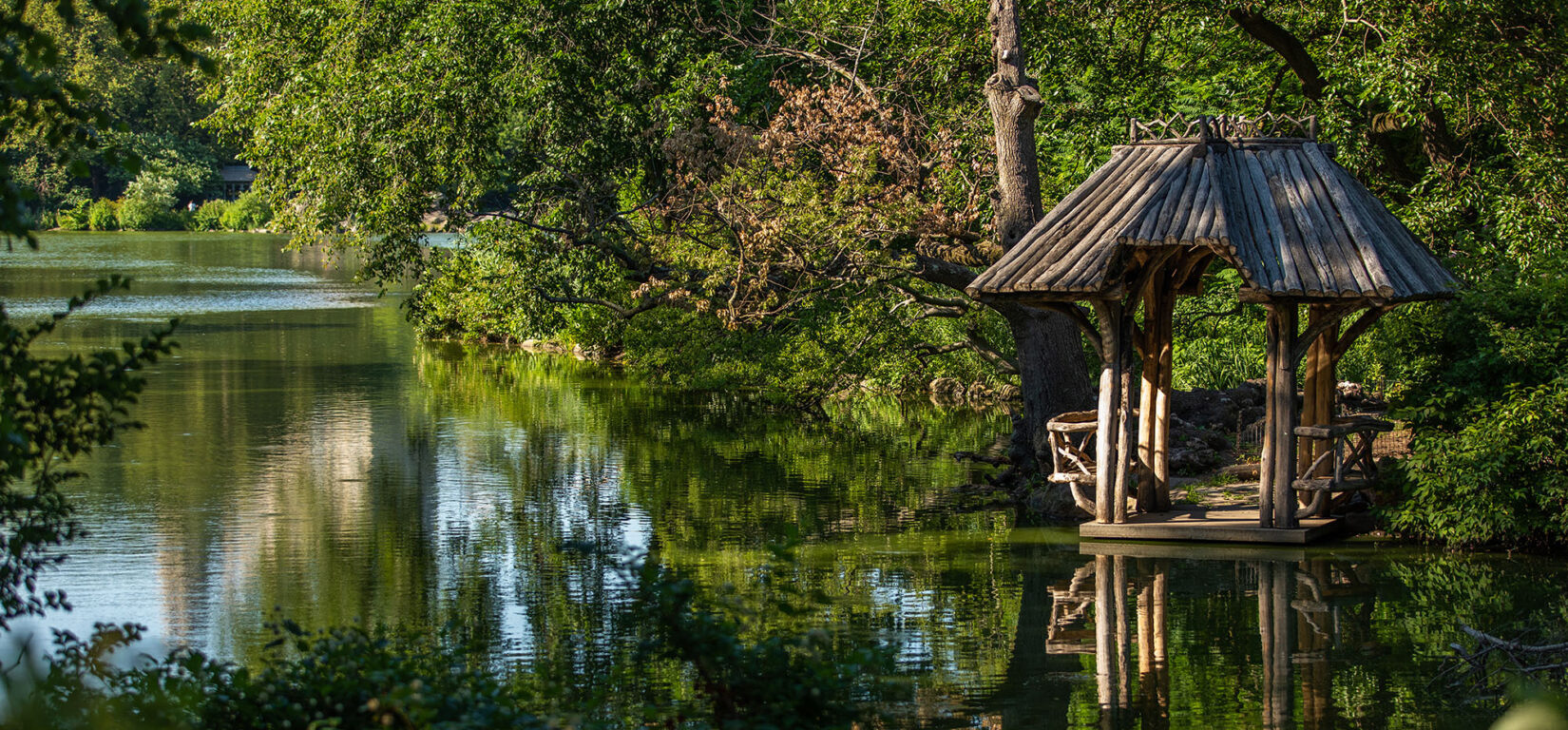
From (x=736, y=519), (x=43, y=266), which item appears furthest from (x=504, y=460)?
(x=43, y=266)

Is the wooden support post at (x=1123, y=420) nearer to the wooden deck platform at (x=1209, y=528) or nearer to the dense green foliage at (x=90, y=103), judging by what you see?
the wooden deck platform at (x=1209, y=528)

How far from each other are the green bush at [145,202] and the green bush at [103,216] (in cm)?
→ 43

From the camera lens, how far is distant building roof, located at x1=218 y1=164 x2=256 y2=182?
100m

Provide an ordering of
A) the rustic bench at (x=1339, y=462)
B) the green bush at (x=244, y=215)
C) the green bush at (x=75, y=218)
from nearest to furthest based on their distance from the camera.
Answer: the rustic bench at (x=1339, y=462)
the green bush at (x=75, y=218)
the green bush at (x=244, y=215)

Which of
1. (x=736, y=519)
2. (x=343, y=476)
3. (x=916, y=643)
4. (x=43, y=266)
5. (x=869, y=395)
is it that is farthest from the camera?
(x=43, y=266)

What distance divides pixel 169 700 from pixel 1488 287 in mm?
12175

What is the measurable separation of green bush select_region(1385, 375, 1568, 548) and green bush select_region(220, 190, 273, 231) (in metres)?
85.2

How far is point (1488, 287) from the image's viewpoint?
13.7 m

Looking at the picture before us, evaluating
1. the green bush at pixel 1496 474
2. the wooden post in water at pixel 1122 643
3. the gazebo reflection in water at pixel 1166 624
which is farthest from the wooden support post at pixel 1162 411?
the green bush at pixel 1496 474

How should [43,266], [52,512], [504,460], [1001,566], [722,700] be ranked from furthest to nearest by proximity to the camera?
[43,266] → [504,460] → [1001,566] → [52,512] → [722,700]

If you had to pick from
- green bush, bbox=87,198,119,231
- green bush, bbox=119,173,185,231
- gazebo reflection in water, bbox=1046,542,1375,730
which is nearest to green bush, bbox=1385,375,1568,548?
gazebo reflection in water, bbox=1046,542,1375,730

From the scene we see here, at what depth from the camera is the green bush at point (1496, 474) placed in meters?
12.5

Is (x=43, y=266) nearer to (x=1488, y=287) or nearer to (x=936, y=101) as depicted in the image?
(x=936, y=101)

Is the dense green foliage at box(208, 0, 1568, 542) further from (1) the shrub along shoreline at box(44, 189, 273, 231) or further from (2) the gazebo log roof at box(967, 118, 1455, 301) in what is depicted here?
(1) the shrub along shoreline at box(44, 189, 273, 231)
